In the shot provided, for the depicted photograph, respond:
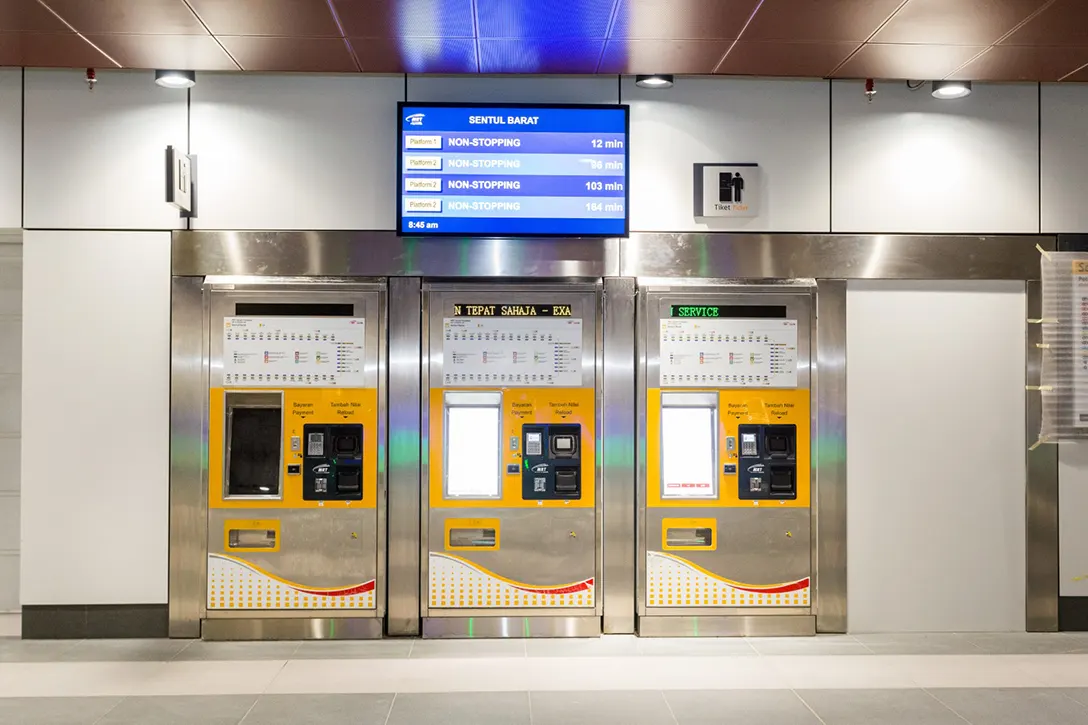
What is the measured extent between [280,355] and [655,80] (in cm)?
289

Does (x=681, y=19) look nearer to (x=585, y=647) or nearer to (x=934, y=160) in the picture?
(x=934, y=160)

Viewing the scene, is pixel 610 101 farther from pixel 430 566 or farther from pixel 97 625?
pixel 97 625

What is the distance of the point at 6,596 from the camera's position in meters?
6.06

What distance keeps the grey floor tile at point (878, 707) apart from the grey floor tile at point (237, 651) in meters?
2.94

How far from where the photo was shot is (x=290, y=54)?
16.6 feet

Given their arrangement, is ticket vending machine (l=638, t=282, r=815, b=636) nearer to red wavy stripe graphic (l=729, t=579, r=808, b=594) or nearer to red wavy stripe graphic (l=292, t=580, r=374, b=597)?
red wavy stripe graphic (l=729, t=579, r=808, b=594)

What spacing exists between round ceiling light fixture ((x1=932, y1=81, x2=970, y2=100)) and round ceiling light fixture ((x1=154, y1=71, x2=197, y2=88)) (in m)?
4.67

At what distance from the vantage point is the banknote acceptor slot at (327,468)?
17.8ft

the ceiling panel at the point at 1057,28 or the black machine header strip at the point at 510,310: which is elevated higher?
the ceiling panel at the point at 1057,28

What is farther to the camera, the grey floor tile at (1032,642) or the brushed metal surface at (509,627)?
the brushed metal surface at (509,627)

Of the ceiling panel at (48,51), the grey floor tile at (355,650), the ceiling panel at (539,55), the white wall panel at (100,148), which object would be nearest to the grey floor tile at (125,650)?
the grey floor tile at (355,650)

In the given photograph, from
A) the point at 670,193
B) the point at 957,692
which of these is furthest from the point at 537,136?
the point at 957,692

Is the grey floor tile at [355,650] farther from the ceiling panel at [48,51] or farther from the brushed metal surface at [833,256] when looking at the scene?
the ceiling panel at [48,51]

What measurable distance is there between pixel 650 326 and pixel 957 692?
8.58 ft
